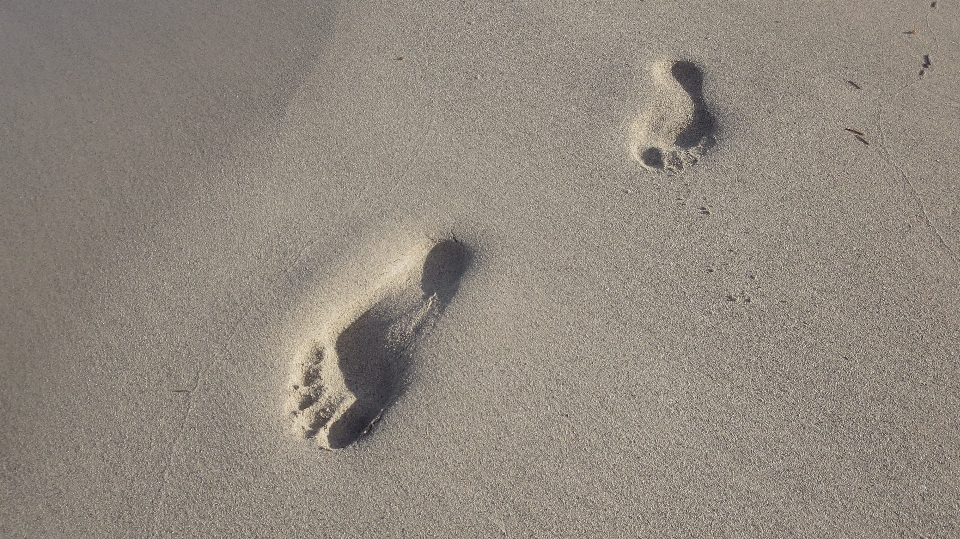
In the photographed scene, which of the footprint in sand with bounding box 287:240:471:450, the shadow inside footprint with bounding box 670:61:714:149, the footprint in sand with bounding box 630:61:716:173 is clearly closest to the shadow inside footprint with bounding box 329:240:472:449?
the footprint in sand with bounding box 287:240:471:450

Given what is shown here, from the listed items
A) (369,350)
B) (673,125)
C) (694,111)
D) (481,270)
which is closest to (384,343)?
(369,350)

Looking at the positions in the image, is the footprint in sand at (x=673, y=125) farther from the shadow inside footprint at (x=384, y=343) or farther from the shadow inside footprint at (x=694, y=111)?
the shadow inside footprint at (x=384, y=343)

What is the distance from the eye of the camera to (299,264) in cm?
196

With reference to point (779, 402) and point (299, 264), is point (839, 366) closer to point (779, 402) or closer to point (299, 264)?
point (779, 402)

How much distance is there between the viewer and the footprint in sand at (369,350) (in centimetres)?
176

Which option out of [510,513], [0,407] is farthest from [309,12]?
[510,513]

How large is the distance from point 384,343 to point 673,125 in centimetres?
127

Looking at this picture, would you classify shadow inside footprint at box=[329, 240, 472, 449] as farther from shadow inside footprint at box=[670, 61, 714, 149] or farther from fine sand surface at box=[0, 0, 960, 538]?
shadow inside footprint at box=[670, 61, 714, 149]

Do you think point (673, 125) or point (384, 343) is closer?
point (384, 343)

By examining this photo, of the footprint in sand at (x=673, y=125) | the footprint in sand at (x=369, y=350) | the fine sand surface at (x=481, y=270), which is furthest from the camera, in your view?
the footprint in sand at (x=673, y=125)

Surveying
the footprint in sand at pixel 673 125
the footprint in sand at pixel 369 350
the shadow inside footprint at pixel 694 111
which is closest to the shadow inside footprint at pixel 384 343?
the footprint in sand at pixel 369 350

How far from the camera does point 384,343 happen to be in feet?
6.07

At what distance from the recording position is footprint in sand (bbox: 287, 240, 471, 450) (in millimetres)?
1758

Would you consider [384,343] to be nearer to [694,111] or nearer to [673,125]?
[673,125]
